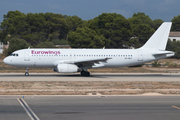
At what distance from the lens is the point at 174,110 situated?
13.4 metres

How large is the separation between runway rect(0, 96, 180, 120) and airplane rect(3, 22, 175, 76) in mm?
14672

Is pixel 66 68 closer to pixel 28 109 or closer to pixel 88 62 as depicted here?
pixel 88 62

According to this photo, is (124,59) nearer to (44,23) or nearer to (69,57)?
(69,57)

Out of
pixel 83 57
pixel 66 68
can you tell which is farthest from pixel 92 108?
pixel 83 57

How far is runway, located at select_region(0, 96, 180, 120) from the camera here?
11953 millimetres

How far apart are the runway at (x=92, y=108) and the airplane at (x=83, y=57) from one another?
14.7 m

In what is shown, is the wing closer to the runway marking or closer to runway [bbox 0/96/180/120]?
runway [bbox 0/96/180/120]

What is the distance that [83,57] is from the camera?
3362 cm

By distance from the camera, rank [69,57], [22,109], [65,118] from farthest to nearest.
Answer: [69,57]
[22,109]
[65,118]

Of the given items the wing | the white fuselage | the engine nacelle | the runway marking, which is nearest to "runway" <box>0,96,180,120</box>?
the runway marking

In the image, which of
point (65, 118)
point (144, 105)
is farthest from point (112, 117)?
point (144, 105)

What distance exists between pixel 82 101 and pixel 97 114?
352cm

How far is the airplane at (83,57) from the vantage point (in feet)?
105

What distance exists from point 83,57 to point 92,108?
20.1m
